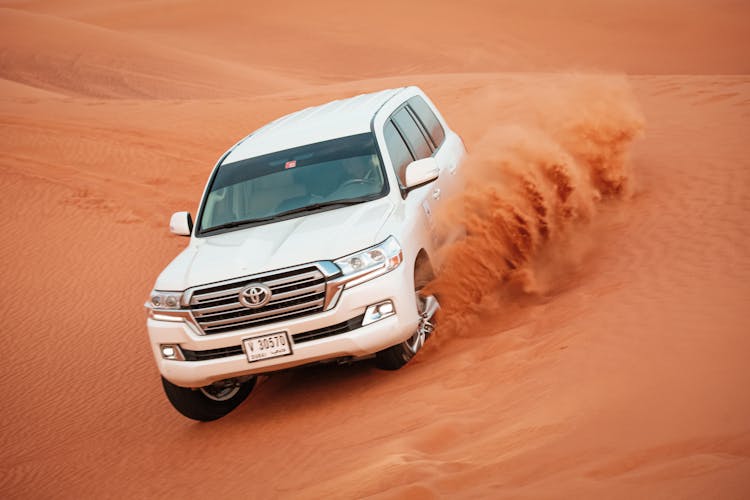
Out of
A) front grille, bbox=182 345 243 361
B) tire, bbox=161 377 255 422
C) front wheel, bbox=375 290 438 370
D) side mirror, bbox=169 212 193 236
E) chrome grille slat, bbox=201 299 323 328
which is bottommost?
tire, bbox=161 377 255 422

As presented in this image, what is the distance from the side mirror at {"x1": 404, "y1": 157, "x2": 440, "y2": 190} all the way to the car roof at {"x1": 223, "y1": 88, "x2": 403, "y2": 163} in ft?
2.44

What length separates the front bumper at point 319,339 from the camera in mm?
5844

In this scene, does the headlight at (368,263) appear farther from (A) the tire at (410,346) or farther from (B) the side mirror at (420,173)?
(B) the side mirror at (420,173)

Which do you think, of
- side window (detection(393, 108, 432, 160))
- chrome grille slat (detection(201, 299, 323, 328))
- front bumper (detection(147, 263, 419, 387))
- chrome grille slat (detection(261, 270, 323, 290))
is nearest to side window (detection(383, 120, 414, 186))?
side window (detection(393, 108, 432, 160))

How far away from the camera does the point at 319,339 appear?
5.87 meters

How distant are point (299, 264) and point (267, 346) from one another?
0.61m

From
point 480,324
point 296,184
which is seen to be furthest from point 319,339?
point 480,324

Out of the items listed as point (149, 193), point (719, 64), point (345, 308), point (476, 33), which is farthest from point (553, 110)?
point (476, 33)

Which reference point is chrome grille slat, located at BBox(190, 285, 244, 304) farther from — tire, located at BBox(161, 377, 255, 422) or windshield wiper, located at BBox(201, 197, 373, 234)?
windshield wiper, located at BBox(201, 197, 373, 234)

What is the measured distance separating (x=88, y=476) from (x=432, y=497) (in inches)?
140

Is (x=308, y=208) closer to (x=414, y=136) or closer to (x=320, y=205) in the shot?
(x=320, y=205)

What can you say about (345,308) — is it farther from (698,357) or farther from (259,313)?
(698,357)

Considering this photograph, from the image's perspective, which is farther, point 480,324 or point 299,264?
point 480,324

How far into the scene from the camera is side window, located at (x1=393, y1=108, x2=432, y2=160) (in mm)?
7805
